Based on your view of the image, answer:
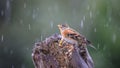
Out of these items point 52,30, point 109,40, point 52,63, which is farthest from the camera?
point 52,30

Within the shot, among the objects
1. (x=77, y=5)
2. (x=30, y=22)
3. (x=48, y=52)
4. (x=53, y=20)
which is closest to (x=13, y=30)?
(x=30, y=22)

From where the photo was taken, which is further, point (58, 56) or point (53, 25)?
point (53, 25)

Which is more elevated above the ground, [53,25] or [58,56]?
[53,25]

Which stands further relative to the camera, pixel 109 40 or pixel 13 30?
pixel 13 30

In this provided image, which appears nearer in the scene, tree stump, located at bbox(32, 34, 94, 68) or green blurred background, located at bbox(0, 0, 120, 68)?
tree stump, located at bbox(32, 34, 94, 68)

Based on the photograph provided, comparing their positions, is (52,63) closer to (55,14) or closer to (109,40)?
(109,40)
